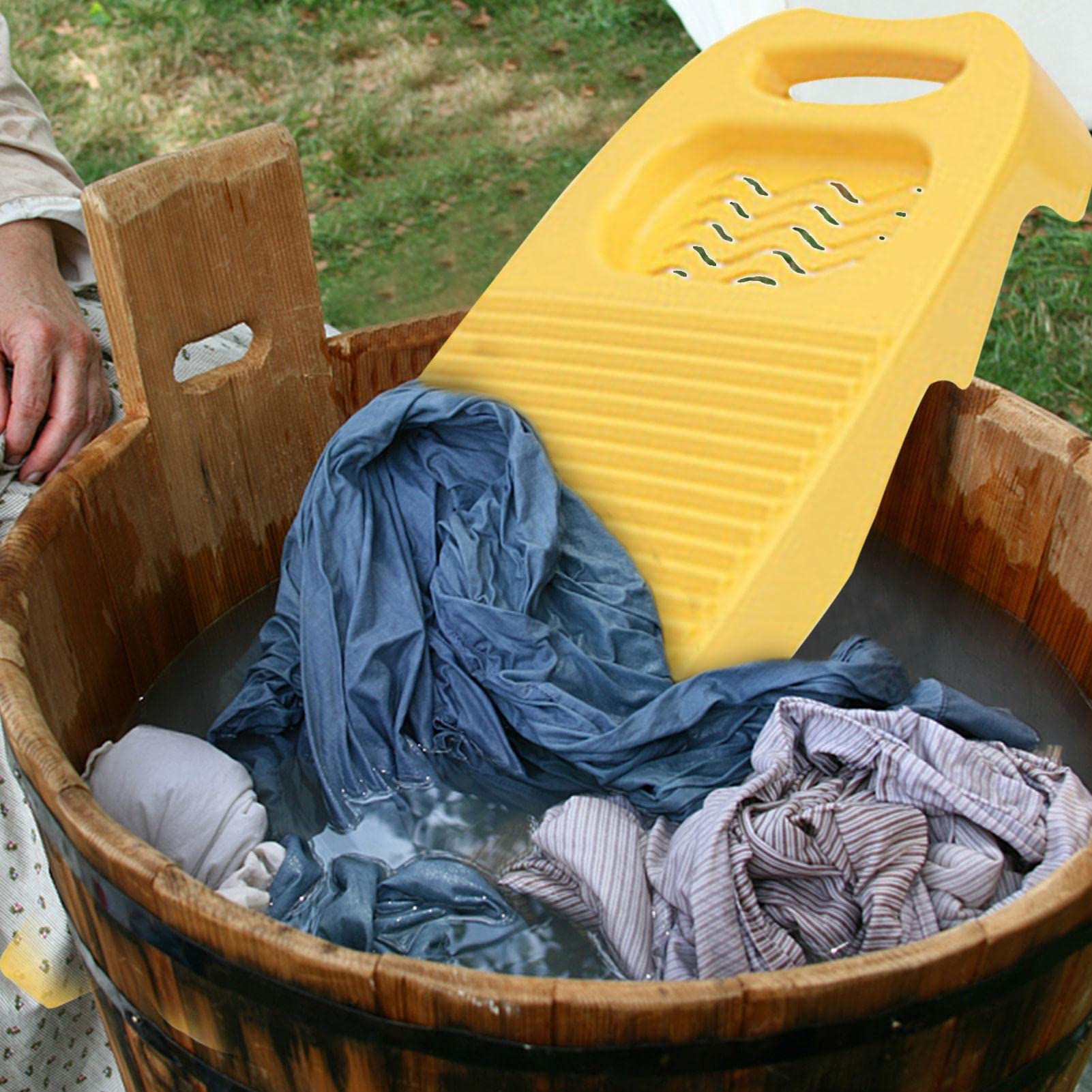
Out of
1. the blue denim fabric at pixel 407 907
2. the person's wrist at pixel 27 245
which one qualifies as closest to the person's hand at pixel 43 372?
the person's wrist at pixel 27 245

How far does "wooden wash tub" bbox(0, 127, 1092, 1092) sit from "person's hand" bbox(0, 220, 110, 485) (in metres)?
0.12

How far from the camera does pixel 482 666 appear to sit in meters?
1.19

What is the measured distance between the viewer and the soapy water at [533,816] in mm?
1089

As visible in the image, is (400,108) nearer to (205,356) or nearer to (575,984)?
(205,356)

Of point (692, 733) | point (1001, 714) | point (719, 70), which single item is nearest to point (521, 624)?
point (692, 733)

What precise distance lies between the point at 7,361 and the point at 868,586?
994mm

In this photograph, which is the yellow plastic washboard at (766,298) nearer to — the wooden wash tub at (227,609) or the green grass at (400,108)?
the wooden wash tub at (227,609)

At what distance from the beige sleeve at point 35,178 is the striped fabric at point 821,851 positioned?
974 millimetres

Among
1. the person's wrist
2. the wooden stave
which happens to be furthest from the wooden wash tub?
the person's wrist

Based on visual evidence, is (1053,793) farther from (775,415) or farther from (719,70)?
(719,70)

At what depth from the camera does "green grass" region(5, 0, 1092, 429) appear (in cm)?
281

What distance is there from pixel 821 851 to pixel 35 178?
1.21 metres

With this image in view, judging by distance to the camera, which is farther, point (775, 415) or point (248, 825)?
point (775, 415)

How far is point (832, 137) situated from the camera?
1.42m
